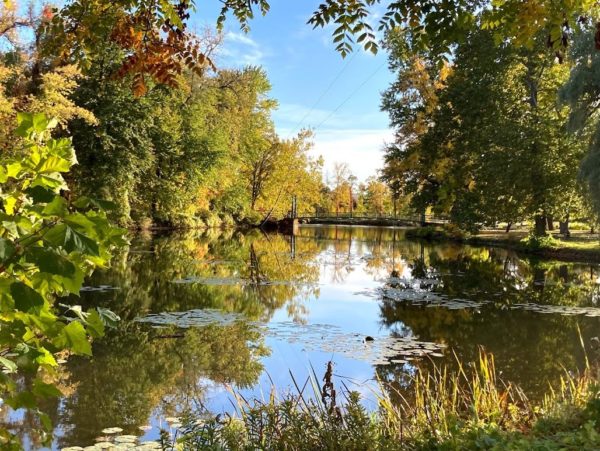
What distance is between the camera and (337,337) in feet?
29.9

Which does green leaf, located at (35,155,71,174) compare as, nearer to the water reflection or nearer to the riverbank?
the water reflection

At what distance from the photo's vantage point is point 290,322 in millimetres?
10188

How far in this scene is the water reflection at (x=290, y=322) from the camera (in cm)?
638

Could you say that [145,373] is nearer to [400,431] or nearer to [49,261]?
[400,431]

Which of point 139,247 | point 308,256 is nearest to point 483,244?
point 308,256

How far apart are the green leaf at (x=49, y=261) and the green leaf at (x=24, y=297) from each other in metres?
0.08

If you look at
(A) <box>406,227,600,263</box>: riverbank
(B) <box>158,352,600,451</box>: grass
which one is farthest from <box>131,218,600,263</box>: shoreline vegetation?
(B) <box>158,352,600,451</box>: grass

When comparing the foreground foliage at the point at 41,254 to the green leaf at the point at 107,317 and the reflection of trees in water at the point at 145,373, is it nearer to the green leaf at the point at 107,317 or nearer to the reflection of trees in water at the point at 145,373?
the green leaf at the point at 107,317

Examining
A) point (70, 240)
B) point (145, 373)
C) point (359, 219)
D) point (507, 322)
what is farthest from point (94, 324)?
point (359, 219)

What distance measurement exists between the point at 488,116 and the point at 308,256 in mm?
12715

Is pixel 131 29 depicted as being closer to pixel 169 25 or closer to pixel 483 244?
pixel 169 25

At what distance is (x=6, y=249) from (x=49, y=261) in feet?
0.34

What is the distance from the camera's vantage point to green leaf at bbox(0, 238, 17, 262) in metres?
1.31

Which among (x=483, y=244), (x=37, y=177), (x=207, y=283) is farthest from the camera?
(x=483, y=244)
